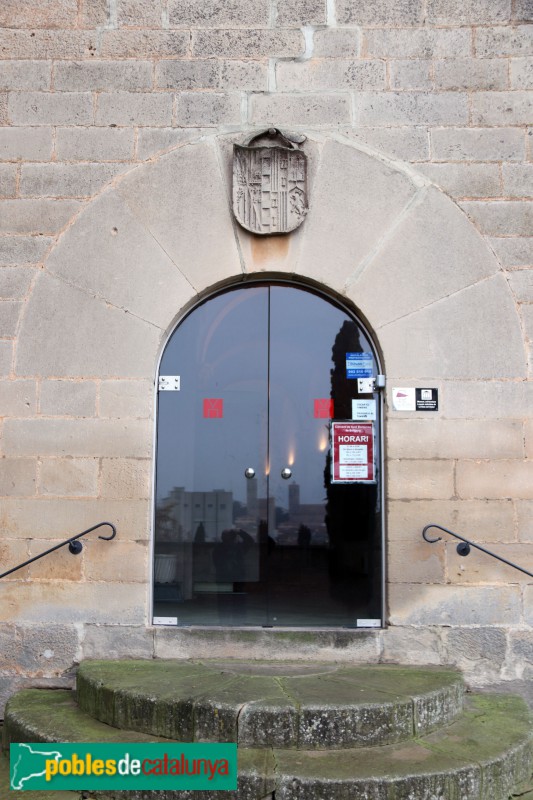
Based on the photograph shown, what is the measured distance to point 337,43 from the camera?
4.93 meters

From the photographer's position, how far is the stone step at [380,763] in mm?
3156

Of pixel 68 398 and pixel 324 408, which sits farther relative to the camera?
pixel 324 408

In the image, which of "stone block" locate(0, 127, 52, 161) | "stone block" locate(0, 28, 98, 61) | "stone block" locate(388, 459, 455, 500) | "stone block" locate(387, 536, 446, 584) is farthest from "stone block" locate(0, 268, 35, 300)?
"stone block" locate(387, 536, 446, 584)

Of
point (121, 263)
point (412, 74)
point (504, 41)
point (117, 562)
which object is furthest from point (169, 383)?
point (504, 41)

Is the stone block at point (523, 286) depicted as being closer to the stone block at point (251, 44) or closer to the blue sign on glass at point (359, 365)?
the blue sign on glass at point (359, 365)

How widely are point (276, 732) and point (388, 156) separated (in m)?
3.55

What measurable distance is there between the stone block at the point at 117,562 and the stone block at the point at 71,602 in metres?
0.04

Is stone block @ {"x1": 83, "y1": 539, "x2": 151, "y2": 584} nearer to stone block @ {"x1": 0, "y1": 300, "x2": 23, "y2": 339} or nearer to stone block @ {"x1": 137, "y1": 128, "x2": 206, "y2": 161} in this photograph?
stone block @ {"x1": 0, "y1": 300, "x2": 23, "y2": 339}

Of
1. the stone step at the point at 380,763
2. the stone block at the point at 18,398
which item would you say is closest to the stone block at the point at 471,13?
the stone block at the point at 18,398

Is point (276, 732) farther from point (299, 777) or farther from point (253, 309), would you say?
point (253, 309)

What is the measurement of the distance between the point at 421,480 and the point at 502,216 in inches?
70.7

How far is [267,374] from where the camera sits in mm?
4898

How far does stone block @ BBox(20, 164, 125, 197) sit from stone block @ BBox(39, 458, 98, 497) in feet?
5.78

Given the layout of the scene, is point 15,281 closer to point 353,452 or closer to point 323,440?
point 323,440
